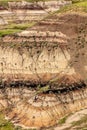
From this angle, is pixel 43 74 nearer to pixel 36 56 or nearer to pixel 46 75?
pixel 46 75

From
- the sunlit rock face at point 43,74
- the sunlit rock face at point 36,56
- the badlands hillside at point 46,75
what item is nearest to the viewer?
the badlands hillside at point 46,75

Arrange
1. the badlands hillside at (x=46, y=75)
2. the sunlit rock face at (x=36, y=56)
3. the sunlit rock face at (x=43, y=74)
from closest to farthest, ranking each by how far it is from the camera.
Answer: the badlands hillside at (x=46, y=75), the sunlit rock face at (x=43, y=74), the sunlit rock face at (x=36, y=56)

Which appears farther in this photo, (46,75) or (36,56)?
(36,56)

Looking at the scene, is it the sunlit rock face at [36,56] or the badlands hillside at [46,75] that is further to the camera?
the sunlit rock face at [36,56]

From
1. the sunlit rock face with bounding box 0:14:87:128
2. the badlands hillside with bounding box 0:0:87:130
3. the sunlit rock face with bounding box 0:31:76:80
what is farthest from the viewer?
the sunlit rock face with bounding box 0:31:76:80

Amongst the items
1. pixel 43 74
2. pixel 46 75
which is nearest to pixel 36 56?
pixel 43 74

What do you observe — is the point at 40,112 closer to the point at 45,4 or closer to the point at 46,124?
the point at 46,124

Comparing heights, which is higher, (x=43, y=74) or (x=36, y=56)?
(x=36, y=56)

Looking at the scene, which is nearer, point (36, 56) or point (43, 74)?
point (43, 74)
